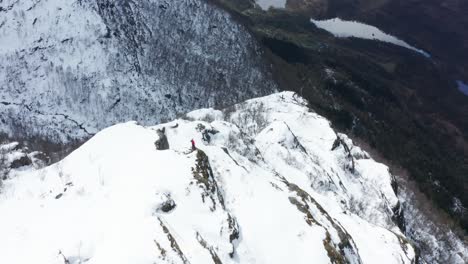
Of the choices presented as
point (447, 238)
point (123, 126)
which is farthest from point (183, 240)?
point (447, 238)

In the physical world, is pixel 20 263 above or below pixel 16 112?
above

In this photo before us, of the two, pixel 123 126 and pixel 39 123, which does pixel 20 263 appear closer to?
pixel 123 126

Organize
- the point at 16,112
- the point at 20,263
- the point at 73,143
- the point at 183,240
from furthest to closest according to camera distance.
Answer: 1. the point at 16,112
2. the point at 73,143
3. the point at 183,240
4. the point at 20,263

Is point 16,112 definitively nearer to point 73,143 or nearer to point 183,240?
point 73,143

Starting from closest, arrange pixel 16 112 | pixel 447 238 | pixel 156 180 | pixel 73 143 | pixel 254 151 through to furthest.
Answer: pixel 156 180 → pixel 254 151 → pixel 447 238 → pixel 73 143 → pixel 16 112

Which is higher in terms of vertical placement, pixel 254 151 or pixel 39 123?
pixel 254 151

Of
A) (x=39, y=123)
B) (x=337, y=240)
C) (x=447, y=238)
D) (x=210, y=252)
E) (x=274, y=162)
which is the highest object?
(x=210, y=252)

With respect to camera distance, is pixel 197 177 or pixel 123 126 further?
pixel 123 126

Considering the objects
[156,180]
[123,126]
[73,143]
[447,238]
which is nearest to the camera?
[156,180]

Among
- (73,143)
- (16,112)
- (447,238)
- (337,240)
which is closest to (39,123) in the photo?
(16,112)
